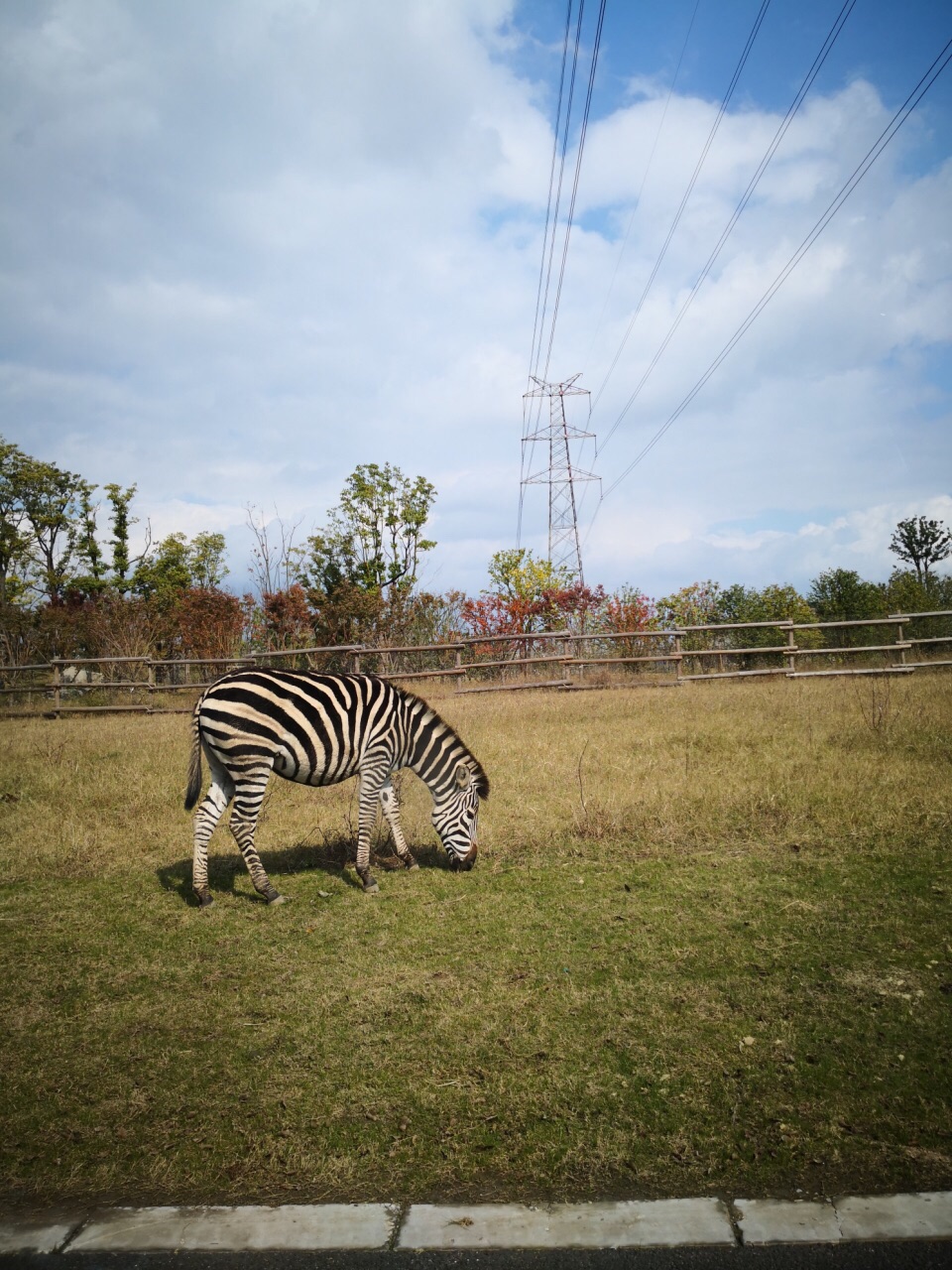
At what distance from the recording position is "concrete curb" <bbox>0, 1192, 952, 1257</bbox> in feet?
8.29

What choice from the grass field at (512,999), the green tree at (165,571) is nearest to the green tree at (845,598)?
the grass field at (512,999)

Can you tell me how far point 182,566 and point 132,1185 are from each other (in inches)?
1555

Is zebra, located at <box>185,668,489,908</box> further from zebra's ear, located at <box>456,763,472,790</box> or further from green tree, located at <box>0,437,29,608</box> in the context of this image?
green tree, located at <box>0,437,29,608</box>

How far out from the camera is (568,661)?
19.4m

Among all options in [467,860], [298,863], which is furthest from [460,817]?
[298,863]

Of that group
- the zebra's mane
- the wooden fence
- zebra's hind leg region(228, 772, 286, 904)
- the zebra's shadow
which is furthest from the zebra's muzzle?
the wooden fence

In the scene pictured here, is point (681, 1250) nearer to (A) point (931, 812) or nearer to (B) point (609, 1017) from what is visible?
(B) point (609, 1017)

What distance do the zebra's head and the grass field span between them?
21 centimetres

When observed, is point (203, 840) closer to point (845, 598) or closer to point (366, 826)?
point (366, 826)

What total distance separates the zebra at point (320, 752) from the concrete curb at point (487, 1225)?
3452 millimetres

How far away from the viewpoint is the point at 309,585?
94.5ft

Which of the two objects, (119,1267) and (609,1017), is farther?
(609,1017)

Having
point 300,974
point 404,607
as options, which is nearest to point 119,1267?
point 300,974

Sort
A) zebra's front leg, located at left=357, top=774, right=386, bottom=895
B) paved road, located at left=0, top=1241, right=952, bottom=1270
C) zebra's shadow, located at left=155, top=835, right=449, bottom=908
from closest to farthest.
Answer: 1. paved road, located at left=0, top=1241, right=952, bottom=1270
2. zebra's front leg, located at left=357, top=774, right=386, bottom=895
3. zebra's shadow, located at left=155, top=835, right=449, bottom=908
